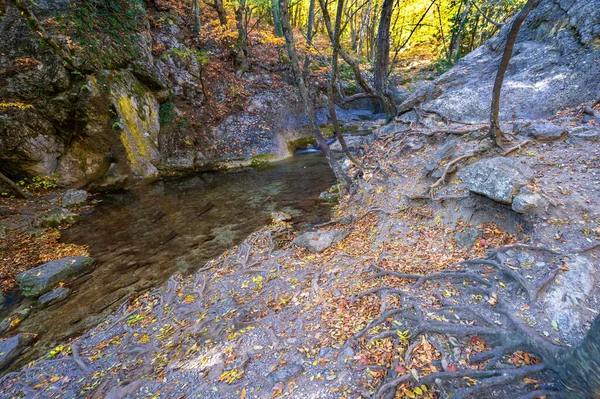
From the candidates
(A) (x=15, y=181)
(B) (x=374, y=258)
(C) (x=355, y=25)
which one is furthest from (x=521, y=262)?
(C) (x=355, y=25)

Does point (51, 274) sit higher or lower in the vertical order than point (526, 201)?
higher

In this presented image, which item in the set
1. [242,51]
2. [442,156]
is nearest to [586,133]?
[442,156]

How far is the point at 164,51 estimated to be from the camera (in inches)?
565

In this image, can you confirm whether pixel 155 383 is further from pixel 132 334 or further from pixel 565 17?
pixel 565 17

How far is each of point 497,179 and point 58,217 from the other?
1256 cm

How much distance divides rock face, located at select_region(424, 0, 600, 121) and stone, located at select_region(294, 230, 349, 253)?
641cm

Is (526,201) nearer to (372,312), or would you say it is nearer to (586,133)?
(372,312)

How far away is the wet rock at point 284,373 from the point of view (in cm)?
311

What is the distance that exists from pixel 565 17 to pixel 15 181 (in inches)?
839

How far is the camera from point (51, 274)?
596 cm

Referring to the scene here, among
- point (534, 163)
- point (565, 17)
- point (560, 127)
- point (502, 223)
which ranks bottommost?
point (502, 223)

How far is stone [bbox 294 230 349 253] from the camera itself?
622 centimetres

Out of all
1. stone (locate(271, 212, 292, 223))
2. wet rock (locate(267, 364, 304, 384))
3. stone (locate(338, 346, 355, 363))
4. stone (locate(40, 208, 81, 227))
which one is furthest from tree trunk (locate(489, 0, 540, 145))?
stone (locate(40, 208, 81, 227))

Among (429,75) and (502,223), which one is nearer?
(502,223)
